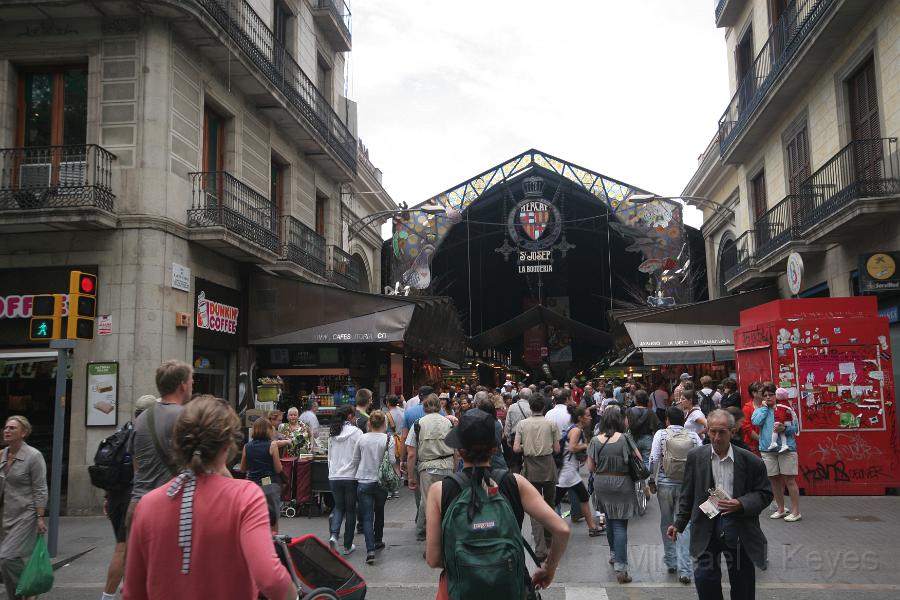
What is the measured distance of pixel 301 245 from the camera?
1812 cm

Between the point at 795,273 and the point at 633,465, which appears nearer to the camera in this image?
the point at 633,465

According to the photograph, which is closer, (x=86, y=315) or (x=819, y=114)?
(x=86, y=315)

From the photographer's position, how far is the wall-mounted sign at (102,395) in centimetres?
1184

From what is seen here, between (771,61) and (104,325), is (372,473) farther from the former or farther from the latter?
(771,61)

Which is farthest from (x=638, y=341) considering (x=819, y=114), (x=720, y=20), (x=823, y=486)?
(x=720, y=20)

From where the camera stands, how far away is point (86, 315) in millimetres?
8953

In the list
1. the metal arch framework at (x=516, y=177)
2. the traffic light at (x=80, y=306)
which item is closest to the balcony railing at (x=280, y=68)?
the traffic light at (x=80, y=306)

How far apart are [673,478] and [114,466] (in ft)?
16.4

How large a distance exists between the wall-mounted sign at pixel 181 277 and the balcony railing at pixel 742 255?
13.9 m

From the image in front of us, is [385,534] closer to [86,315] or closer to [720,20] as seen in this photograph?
[86,315]

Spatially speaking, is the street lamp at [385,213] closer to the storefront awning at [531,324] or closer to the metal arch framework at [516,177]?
the metal arch framework at [516,177]

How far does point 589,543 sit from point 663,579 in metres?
1.73

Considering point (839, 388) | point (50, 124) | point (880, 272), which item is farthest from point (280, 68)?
point (839, 388)

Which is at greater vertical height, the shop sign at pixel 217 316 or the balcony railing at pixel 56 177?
the balcony railing at pixel 56 177
